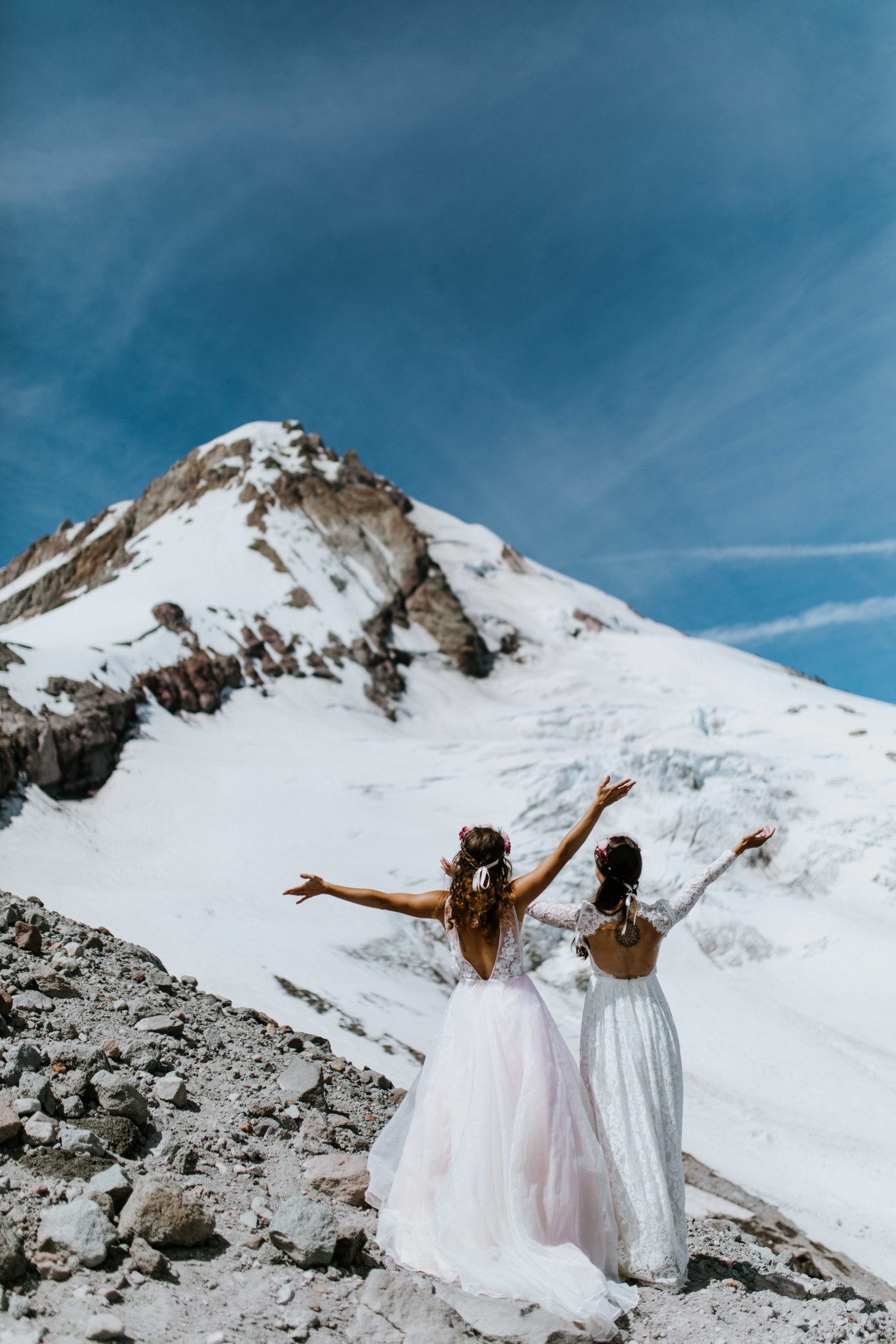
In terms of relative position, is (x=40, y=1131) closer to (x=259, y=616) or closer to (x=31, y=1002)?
(x=31, y=1002)

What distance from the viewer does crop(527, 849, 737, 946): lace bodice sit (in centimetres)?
409

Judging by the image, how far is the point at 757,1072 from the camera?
11.0 meters

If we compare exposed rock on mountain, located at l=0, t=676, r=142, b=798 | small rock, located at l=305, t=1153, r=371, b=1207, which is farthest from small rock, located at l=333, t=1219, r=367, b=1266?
exposed rock on mountain, located at l=0, t=676, r=142, b=798

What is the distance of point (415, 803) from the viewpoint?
17.8 meters

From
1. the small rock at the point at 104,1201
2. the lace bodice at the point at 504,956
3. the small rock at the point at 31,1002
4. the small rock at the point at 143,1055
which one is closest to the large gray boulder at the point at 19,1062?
the small rock at the point at 143,1055

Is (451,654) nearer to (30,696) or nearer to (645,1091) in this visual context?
(30,696)

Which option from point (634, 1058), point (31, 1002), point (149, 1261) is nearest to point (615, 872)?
point (634, 1058)

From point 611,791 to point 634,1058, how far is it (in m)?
1.26

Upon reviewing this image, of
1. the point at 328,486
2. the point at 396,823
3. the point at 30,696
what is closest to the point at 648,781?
the point at 396,823

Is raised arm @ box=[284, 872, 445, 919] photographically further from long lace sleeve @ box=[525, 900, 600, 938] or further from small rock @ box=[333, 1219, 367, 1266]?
small rock @ box=[333, 1219, 367, 1266]

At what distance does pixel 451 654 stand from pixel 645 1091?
31057mm

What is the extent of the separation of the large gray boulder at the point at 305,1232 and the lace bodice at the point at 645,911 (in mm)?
1571

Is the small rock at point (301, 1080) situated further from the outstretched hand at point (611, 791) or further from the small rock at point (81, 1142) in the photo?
the outstretched hand at point (611, 791)

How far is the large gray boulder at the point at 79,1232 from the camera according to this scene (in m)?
2.81
